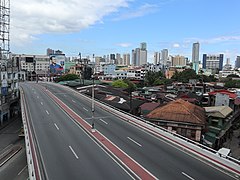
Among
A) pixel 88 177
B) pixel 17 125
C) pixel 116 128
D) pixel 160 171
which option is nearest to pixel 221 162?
pixel 160 171

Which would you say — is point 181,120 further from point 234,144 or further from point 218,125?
point 234,144

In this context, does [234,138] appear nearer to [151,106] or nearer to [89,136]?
[151,106]

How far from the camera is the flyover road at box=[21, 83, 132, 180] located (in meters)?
18.3

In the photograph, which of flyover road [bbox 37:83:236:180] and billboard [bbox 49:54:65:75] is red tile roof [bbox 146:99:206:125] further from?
billboard [bbox 49:54:65:75]

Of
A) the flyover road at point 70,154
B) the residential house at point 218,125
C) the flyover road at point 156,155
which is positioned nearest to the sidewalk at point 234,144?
the residential house at point 218,125

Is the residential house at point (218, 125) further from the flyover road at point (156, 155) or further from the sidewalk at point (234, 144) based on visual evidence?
the flyover road at point (156, 155)

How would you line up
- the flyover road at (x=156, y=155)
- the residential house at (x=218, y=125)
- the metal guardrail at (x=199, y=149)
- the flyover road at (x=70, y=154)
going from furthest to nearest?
1. the residential house at (x=218, y=125)
2. the metal guardrail at (x=199, y=149)
3. the flyover road at (x=156, y=155)
4. the flyover road at (x=70, y=154)

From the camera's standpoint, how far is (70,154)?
2223cm

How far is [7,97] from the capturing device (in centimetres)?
5959

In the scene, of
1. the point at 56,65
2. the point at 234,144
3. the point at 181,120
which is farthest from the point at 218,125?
the point at 56,65

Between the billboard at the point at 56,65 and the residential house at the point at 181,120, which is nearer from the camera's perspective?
the residential house at the point at 181,120

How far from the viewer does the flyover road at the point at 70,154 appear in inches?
721

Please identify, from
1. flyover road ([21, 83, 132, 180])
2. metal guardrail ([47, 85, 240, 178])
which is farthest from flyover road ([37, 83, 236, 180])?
flyover road ([21, 83, 132, 180])

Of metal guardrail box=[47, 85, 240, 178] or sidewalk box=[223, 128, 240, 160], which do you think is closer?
metal guardrail box=[47, 85, 240, 178]
